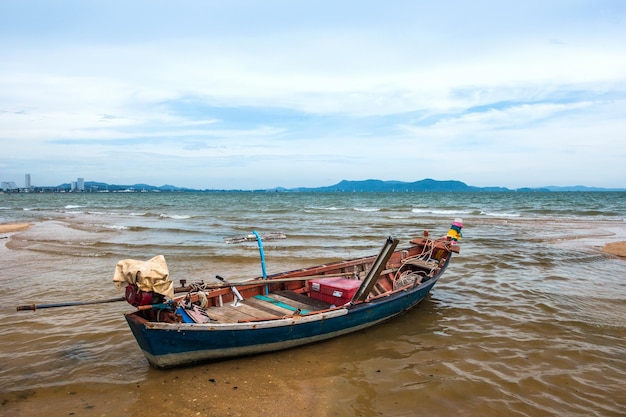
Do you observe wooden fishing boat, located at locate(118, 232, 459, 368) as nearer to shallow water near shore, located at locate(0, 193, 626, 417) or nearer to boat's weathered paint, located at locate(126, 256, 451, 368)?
boat's weathered paint, located at locate(126, 256, 451, 368)

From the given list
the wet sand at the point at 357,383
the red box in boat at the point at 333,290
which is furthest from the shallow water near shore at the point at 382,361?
the red box in boat at the point at 333,290

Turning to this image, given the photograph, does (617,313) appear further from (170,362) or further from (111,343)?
(111,343)

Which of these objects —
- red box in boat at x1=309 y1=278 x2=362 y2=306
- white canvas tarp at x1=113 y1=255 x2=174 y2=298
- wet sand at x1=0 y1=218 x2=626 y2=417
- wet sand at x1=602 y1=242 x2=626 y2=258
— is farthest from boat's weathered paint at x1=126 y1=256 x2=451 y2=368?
wet sand at x1=602 y1=242 x2=626 y2=258

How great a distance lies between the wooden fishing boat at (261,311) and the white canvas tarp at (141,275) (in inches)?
1.4

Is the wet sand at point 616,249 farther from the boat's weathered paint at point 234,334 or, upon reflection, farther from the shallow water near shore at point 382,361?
the boat's weathered paint at point 234,334

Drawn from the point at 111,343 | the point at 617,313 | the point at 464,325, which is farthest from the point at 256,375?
the point at 617,313

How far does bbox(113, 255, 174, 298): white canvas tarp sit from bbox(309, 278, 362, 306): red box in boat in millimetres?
3713

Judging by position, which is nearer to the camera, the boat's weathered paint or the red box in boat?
the boat's weathered paint

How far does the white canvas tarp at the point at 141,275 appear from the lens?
6332mm

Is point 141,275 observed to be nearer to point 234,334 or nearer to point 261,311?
point 234,334

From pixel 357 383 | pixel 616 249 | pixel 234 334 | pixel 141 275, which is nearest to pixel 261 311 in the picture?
pixel 234 334

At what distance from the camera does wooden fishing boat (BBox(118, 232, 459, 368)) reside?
6.49 meters

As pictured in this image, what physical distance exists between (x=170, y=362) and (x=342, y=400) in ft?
9.49

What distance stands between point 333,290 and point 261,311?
1.71m
